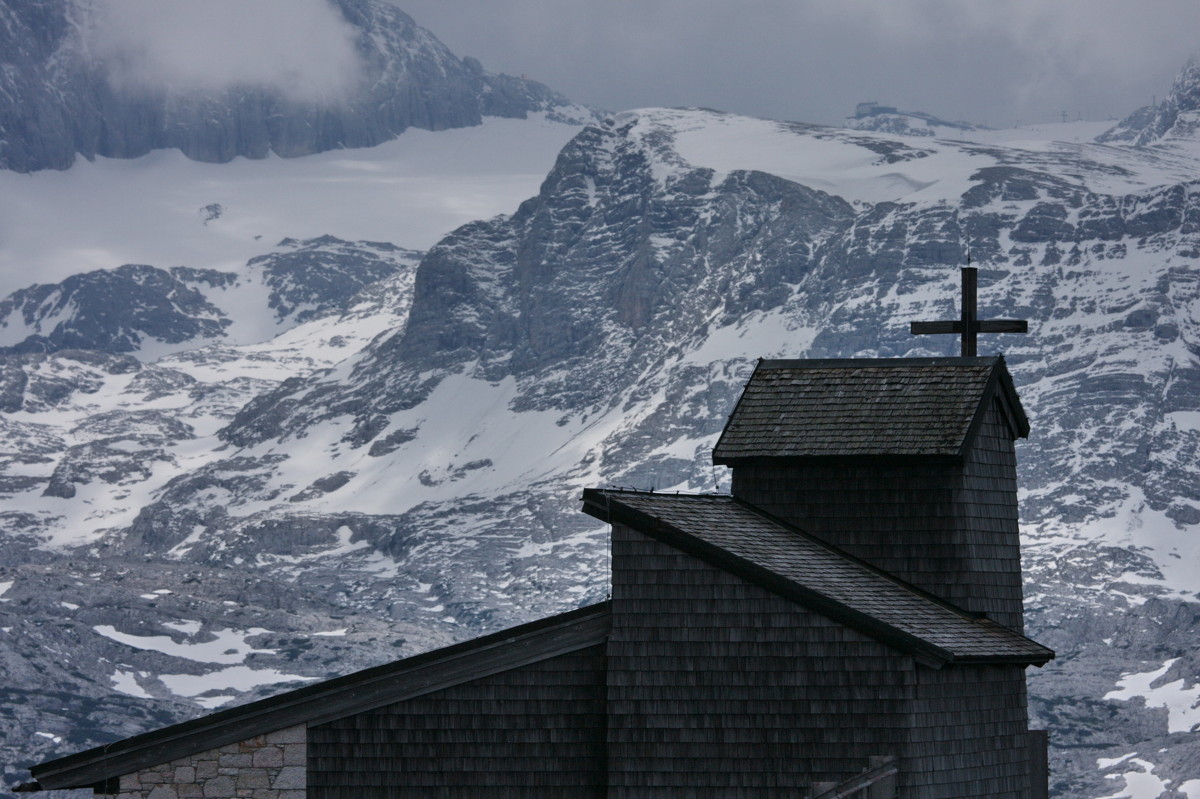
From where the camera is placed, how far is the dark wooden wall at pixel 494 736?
30391 millimetres

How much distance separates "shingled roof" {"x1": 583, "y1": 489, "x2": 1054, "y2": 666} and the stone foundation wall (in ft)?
16.4

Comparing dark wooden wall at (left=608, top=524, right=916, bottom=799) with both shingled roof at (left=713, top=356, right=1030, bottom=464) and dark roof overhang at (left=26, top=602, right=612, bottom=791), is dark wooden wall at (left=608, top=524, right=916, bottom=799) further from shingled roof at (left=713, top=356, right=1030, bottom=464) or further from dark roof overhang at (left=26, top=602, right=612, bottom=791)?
shingled roof at (left=713, top=356, right=1030, bottom=464)

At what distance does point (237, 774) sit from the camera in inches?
1188

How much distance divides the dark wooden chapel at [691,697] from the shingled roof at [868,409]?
0.51ft

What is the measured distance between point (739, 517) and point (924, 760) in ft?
15.8

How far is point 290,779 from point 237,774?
2.24 ft

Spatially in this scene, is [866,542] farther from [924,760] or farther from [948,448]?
[924,760]

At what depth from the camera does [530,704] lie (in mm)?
30453

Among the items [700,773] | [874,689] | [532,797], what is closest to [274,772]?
[532,797]

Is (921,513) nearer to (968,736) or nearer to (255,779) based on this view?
(968,736)

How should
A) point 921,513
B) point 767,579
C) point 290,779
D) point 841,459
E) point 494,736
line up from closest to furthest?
point 767,579 < point 290,779 < point 494,736 < point 921,513 < point 841,459

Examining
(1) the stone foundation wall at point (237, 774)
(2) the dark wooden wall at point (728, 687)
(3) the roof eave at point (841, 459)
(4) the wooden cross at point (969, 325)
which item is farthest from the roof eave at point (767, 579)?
(4) the wooden cross at point (969, 325)

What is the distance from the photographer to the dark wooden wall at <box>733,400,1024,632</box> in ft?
106

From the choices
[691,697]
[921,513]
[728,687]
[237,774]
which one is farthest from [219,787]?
[921,513]
